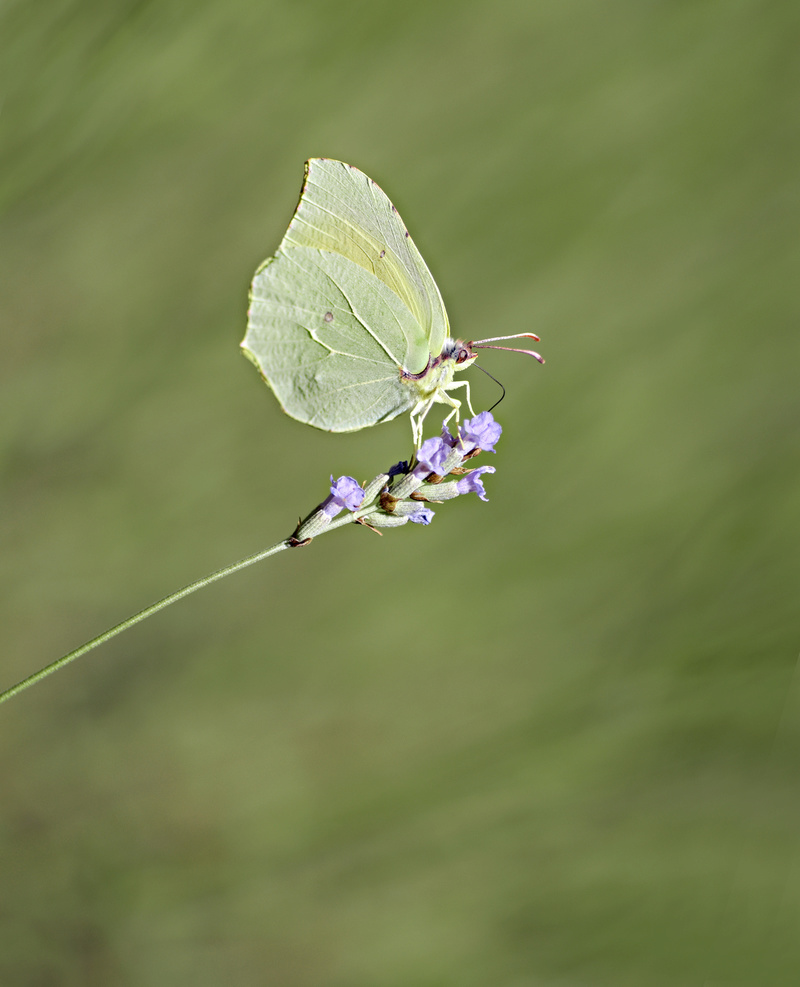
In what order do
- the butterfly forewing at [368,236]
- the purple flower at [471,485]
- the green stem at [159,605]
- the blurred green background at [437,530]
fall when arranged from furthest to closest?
1. the blurred green background at [437,530]
2. the purple flower at [471,485]
3. the butterfly forewing at [368,236]
4. the green stem at [159,605]

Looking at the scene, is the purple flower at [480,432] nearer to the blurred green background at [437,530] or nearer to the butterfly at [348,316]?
the butterfly at [348,316]

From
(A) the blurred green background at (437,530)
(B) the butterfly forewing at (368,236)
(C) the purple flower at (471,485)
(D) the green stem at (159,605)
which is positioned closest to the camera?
(D) the green stem at (159,605)

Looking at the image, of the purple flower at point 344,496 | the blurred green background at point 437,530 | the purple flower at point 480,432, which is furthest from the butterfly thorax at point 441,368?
the blurred green background at point 437,530

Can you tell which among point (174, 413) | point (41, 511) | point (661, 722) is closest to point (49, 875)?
point (41, 511)

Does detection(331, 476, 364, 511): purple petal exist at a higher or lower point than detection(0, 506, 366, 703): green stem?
higher

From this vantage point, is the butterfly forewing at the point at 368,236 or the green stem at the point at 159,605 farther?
the butterfly forewing at the point at 368,236

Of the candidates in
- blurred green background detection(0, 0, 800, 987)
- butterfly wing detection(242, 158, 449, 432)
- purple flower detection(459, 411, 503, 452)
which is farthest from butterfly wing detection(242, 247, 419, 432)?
blurred green background detection(0, 0, 800, 987)

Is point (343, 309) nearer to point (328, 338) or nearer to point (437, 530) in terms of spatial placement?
point (328, 338)

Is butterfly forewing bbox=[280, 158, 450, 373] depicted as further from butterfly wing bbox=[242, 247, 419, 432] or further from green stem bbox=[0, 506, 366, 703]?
green stem bbox=[0, 506, 366, 703]
